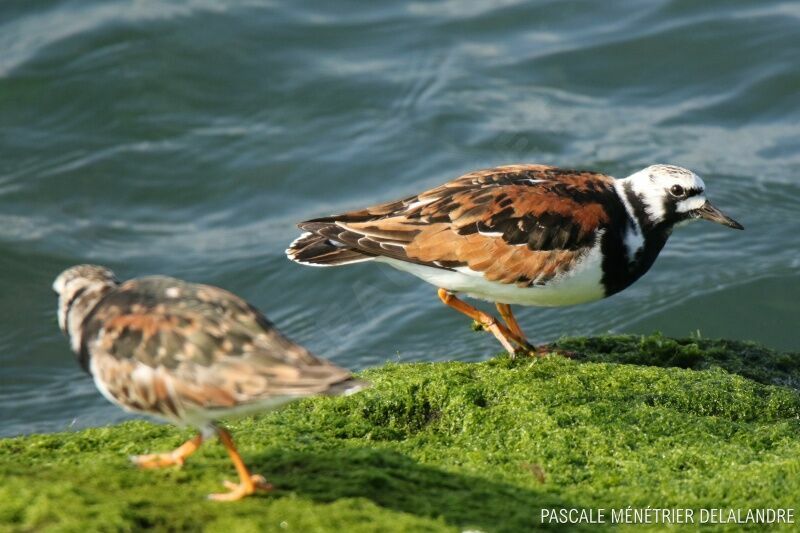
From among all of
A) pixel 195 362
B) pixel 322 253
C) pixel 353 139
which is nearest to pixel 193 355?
pixel 195 362

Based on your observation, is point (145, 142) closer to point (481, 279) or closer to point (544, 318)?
point (544, 318)

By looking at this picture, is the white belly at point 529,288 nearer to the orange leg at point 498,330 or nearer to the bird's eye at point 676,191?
the orange leg at point 498,330

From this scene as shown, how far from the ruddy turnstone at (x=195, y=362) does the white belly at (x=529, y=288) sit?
247 cm

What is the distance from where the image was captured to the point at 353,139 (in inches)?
509

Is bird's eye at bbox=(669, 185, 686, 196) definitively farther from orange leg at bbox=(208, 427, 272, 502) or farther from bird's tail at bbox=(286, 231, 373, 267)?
orange leg at bbox=(208, 427, 272, 502)

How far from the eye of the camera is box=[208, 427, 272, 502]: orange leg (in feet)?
12.7

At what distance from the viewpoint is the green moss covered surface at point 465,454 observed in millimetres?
3771

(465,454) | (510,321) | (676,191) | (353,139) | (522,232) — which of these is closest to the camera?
(465,454)

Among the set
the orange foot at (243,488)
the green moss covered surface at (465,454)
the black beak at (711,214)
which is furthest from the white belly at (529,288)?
the orange foot at (243,488)

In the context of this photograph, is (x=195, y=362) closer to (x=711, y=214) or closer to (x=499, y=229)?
(x=499, y=229)

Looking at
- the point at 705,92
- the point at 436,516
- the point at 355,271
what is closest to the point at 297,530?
the point at 436,516

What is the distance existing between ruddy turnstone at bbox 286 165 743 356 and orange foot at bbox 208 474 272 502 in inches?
106

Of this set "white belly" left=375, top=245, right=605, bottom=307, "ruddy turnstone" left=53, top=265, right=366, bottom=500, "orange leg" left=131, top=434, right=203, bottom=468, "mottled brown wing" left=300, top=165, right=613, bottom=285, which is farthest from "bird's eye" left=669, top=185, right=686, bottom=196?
"orange leg" left=131, top=434, right=203, bottom=468

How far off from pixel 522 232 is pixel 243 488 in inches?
119
